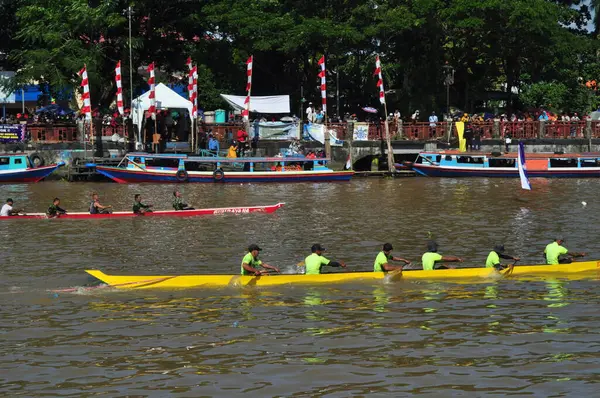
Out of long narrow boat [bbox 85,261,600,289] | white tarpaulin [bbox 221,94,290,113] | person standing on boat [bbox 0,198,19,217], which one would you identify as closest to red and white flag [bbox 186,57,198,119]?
white tarpaulin [bbox 221,94,290,113]

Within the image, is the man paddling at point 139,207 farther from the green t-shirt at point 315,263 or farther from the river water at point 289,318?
the green t-shirt at point 315,263

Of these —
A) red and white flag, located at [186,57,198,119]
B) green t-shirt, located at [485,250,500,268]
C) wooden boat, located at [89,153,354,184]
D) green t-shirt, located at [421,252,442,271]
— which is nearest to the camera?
green t-shirt, located at [421,252,442,271]

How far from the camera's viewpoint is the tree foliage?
49562 millimetres

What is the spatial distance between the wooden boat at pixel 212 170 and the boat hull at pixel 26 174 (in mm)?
2302

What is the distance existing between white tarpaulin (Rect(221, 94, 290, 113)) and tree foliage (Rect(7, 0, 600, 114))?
98.4 inches

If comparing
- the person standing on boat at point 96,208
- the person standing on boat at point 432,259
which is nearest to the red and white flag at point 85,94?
the person standing on boat at point 96,208

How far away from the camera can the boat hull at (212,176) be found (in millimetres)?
45938

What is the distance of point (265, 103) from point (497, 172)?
1212 cm

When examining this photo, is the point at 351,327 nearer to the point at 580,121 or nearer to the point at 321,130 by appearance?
the point at 321,130

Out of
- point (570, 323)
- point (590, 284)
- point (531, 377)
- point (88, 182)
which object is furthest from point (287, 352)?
point (88, 182)

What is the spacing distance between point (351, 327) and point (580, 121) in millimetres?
34864

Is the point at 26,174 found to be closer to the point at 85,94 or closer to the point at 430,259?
the point at 85,94

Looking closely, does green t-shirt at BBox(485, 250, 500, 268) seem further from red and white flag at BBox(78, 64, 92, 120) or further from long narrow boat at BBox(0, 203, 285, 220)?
red and white flag at BBox(78, 64, 92, 120)

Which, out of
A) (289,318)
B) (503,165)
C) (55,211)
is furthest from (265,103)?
(289,318)
